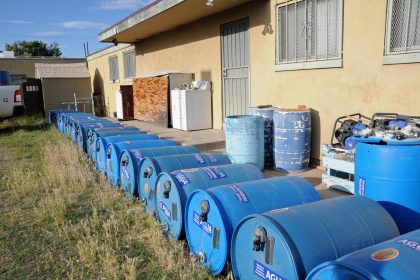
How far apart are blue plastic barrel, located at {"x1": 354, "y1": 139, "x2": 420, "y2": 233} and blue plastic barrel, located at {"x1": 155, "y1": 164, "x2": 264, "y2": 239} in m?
1.03

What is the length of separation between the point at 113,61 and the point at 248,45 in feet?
38.5

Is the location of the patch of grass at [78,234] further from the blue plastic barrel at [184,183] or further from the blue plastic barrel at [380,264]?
the blue plastic barrel at [380,264]

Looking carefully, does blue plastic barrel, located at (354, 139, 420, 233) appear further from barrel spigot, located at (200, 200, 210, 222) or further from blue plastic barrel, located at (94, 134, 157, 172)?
blue plastic barrel, located at (94, 134, 157, 172)

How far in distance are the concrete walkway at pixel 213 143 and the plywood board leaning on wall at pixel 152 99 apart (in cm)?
47

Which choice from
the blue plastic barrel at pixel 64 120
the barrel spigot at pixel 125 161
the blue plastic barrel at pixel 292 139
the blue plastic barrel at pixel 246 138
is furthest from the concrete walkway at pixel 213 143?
the blue plastic barrel at pixel 64 120

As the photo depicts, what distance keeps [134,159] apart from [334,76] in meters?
3.52

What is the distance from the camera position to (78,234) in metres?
3.75

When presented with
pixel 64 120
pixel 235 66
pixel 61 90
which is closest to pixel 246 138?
pixel 235 66

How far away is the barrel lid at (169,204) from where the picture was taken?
322cm

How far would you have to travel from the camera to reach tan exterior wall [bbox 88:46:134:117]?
16.6 metres

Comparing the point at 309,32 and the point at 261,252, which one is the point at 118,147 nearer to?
the point at 261,252

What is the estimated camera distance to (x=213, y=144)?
7.66 metres

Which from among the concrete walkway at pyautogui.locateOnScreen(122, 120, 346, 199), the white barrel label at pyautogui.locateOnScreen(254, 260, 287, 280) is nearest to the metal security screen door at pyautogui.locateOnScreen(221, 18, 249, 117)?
the concrete walkway at pyautogui.locateOnScreen(122, 120, 346, 199)

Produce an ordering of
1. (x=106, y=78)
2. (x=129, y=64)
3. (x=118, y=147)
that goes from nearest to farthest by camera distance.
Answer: (x=118, y=147) → (x=129, y=64) → (x=106, y=78)
